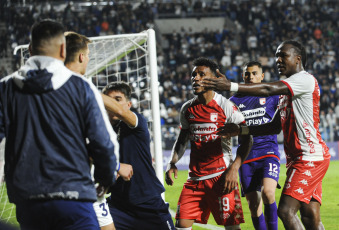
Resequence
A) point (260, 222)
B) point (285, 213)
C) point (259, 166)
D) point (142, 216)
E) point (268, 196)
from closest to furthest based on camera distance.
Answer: point (142, 216) → point (285, 213) → point (268, 196) → point (260, 222) → point (259, 166)

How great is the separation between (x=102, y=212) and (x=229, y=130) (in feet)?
4.62

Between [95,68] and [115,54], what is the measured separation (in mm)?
411

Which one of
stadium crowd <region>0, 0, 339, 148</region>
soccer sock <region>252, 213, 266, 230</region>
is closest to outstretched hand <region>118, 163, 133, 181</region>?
soccer sock <region>252, 213, 266, 230</region>

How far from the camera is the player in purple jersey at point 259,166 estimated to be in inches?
242

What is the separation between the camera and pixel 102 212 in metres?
4.32

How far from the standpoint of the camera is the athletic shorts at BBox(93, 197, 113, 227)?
4.31 metres

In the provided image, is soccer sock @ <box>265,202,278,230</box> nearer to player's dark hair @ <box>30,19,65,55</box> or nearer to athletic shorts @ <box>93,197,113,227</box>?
athletic shorts @ <box>93,197,113,227</box>

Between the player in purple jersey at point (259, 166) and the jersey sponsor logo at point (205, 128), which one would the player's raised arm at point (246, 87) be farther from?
the player in purple jersey at point (259, 166)

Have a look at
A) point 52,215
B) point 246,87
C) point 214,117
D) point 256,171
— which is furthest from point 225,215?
point 52,215

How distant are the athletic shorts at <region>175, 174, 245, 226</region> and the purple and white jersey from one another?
1641mm

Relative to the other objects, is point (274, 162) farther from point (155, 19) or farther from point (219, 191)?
point (155, 19)

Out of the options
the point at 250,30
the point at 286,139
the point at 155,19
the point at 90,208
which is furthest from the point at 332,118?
the point at 90,208

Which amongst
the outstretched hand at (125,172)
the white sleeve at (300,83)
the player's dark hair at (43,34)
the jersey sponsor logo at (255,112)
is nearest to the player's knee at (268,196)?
the jersey sponsor logo at (255,112)

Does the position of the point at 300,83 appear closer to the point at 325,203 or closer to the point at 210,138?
the point at 210,138
